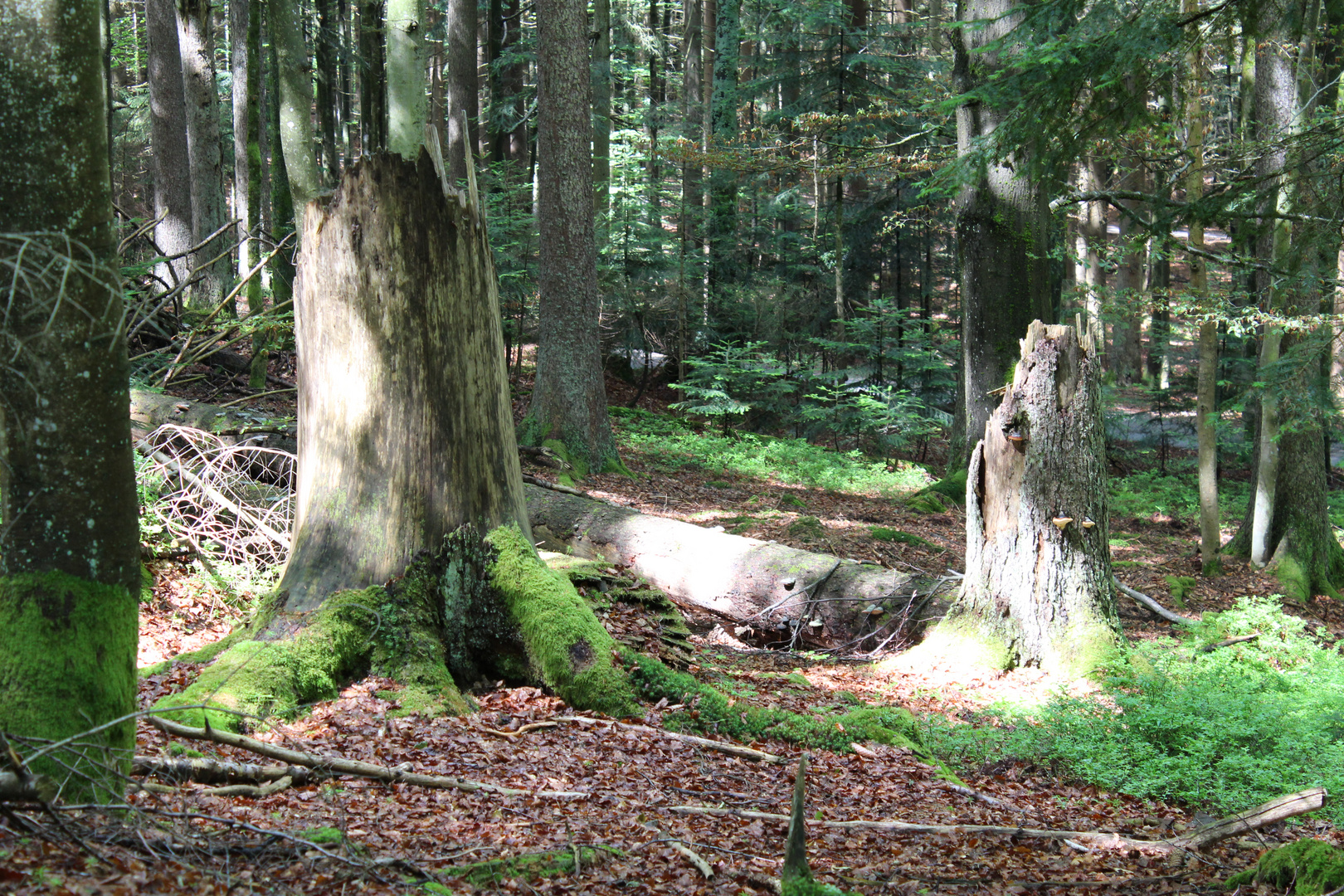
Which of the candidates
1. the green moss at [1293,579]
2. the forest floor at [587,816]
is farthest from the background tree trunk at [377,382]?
the green moss at [1293,579]

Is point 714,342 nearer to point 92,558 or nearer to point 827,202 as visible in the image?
point 827,202

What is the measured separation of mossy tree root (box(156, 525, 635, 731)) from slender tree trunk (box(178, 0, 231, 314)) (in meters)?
11.1

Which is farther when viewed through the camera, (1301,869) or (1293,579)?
(1293,579)

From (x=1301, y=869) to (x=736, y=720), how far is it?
8.57 ft

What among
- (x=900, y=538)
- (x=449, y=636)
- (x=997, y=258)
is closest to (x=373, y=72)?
(x=997, y=258)

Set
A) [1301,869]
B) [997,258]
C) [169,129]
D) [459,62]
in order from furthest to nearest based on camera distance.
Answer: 1. [459,62]
2. [169,129]
3. [997,258]
4. [1301,869]

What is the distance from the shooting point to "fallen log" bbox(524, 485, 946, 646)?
285 inches

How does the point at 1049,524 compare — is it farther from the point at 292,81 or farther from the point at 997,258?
the point at 292,81

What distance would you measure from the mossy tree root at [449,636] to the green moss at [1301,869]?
2.90m

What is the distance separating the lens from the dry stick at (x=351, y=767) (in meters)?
3.27

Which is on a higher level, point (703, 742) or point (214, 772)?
point (214, 772)

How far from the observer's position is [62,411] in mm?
2408

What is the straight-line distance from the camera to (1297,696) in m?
5.70

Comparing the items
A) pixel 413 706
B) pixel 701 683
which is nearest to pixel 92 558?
pixel 413 706
